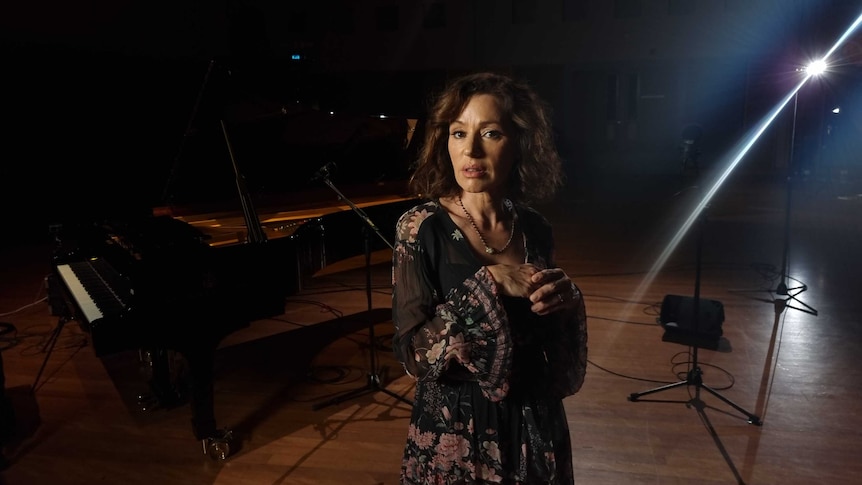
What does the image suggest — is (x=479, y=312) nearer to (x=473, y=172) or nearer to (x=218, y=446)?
(x=473, y=172)

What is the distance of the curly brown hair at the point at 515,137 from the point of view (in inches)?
47.8

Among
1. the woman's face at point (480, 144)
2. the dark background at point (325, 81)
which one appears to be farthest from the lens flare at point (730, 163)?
the woman's face at point (480, 144)

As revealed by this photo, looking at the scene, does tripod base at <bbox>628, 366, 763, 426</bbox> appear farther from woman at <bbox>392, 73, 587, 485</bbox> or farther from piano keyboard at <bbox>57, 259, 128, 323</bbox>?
piano keyboard at <bbox>57, 259, 128, 323</bbox>

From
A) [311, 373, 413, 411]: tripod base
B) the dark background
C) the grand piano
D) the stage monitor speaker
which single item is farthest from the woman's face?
the stage monitor speaker

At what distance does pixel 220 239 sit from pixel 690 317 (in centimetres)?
319

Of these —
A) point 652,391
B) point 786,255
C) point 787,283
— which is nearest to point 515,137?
point 652,391

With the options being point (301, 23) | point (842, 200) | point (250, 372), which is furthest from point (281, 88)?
point (301, 23)

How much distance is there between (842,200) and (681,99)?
5.42m

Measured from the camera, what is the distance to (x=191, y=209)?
Answer: 4.20 m

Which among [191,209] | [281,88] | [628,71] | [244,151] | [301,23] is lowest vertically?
[191,209]

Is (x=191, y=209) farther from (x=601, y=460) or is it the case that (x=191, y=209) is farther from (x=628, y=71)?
(x=628, y=71)

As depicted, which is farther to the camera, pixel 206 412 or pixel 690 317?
→ pixel 690 317

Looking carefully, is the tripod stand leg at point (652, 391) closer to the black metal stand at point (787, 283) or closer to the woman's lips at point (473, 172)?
the black metal stand at point (787, 283)

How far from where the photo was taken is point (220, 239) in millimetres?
3561
